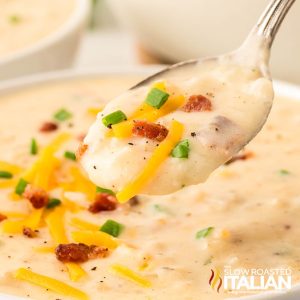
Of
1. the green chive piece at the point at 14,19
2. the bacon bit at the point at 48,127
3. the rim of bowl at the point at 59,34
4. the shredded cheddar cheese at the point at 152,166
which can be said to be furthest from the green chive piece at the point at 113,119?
the green chive piece at the point at 14,19

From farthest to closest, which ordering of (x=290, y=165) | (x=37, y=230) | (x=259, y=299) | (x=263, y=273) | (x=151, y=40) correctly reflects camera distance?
(x=151, y=40) → (x=290, y=165) → (x=37, y=230) → (x=263, y=273) → (x=259, y=299)

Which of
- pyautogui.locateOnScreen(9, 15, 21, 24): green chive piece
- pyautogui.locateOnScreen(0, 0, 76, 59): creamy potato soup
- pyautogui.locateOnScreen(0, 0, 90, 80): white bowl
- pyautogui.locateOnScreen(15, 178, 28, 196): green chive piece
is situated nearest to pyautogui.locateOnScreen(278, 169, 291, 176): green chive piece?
pyautogui.locateOnScreen(15, 178, 28, 196): green chive piece

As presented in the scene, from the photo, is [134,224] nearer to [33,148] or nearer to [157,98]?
[157,98]

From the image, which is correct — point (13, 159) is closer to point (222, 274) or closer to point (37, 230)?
point (37, 230)

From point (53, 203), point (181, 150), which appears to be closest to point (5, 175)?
point (53, 203)

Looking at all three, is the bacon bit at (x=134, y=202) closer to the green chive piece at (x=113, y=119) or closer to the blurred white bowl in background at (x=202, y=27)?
the green chive piece at (x=113, y=119)

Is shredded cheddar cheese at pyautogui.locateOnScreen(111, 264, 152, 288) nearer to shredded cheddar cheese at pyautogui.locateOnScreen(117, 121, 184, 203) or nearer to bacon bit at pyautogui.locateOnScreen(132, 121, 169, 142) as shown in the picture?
shredded cheddar cheese at pyautogui.locateOnScreen(117, 121, 184, 203)

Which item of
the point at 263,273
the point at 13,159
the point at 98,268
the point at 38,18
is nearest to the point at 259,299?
the point at 263,273
